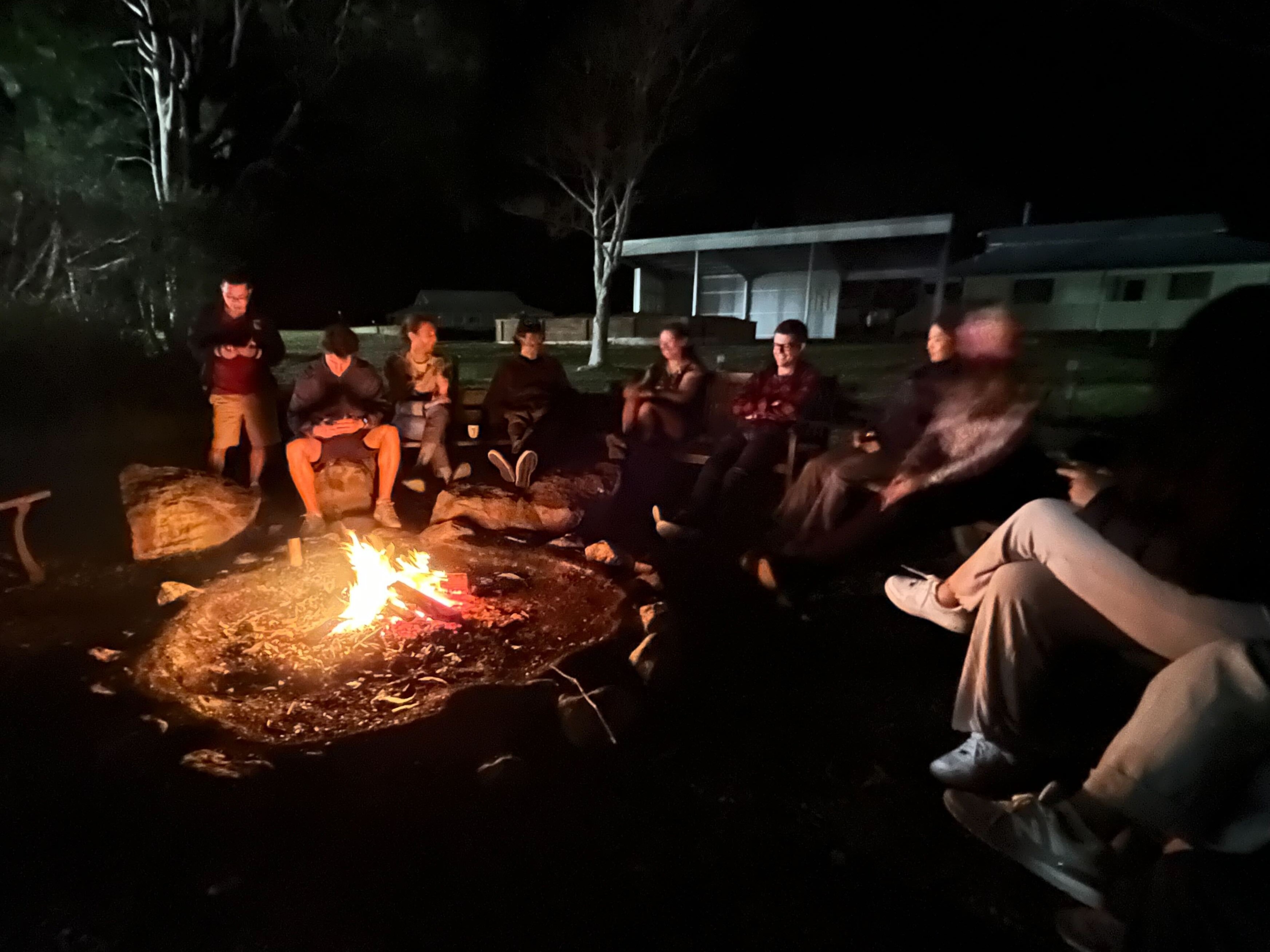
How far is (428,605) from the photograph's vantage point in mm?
3934

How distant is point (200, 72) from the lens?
466 inches

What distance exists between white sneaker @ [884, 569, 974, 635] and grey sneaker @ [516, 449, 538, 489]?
300 cm

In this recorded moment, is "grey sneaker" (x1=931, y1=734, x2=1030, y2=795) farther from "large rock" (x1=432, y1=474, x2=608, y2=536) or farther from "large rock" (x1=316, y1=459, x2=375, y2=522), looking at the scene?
"large rock" (x1=316, y1=459, x2=375, y2=522)

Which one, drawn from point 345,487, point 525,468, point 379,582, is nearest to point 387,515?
point 345,487

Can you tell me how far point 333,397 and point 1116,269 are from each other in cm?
1973

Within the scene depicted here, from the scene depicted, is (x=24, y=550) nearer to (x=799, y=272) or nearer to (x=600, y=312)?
(x=600, y=312)

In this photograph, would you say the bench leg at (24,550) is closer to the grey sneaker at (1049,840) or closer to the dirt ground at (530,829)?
the dirt ground at (530,829)

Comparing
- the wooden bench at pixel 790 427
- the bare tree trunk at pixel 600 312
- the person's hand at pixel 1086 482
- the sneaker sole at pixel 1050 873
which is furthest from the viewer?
the bare tree trunk at pixel 600 312

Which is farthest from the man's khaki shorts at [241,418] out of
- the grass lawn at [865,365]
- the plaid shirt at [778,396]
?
the plaid shirt at [778,396]

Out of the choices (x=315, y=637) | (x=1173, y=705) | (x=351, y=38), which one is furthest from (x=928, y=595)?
(x=351, y=38)

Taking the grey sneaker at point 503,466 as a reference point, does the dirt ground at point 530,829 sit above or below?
below

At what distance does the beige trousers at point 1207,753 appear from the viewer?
1.77 meters

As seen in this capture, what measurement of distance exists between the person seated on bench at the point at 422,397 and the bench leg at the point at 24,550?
2.44 meters

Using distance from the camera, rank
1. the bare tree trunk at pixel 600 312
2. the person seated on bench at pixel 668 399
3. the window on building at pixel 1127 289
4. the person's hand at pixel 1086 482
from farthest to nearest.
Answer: the window on building at pixel 1127 289 < the bare tree trunk at pixel 600 312 < the person seated on bench at pixel 668 399 < the person's hand at pixel 1086 482
